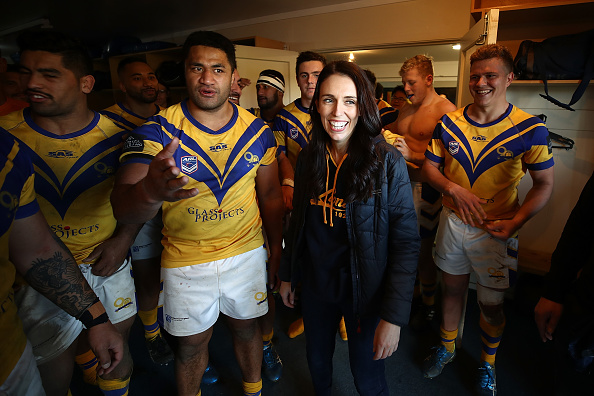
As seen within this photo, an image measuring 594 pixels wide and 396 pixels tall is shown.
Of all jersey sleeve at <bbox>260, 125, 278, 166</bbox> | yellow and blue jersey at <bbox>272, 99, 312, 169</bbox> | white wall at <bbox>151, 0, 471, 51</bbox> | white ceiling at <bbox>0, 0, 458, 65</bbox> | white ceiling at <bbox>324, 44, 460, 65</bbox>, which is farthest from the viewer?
white ceiling at <bbox>324, 44, 460, 65</bbox>

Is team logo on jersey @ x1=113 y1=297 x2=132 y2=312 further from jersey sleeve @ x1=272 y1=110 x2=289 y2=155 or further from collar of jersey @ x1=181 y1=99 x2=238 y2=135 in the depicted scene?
jersey sleeve @ x1=272 y1=110 x2=289 y2=155

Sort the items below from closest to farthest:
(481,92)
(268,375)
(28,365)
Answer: (28,365)
(481,92)
(268,375)

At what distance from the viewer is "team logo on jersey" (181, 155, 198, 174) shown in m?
1.46

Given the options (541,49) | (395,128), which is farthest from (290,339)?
(541,49)

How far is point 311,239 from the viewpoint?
1429 mm

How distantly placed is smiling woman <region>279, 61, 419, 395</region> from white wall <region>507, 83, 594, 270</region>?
2.36 m

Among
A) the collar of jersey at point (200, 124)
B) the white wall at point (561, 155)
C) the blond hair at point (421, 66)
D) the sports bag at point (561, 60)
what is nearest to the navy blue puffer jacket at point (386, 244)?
the collar of jersey at point (200, 124)

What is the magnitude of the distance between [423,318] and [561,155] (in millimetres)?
1906

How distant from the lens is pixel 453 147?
1.94 meters

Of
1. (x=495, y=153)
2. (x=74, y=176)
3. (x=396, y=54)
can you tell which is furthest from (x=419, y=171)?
(x=396, y=54)

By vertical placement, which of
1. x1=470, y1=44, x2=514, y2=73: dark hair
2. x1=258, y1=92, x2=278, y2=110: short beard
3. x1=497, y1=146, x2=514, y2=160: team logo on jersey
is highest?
x1=470, y1=44, x2=514, y2=73: dark hair

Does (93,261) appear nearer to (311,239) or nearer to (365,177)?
(311,239)

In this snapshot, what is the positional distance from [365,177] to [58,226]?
1465mm

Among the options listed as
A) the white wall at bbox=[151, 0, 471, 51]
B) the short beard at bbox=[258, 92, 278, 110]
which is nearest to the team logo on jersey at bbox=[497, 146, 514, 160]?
the short beard at bbox=[258, 92, 278, 110]
